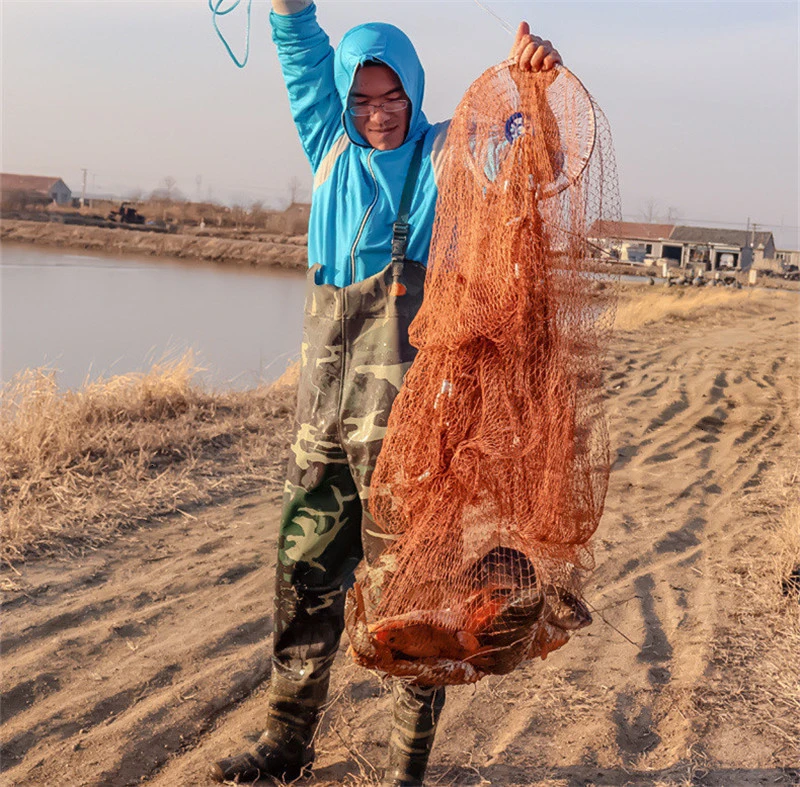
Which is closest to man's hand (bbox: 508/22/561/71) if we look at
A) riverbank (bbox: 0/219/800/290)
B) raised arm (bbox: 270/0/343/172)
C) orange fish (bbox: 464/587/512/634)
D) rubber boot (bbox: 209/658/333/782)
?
raised arm (bbox: 270/0/343/172)

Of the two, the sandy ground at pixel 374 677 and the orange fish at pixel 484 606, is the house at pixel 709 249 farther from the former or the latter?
the orange fish at pixel 484 606

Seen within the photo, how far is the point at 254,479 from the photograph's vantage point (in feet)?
18.0

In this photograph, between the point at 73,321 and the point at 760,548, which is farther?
the point at 73,321

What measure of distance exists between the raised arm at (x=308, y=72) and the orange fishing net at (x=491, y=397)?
0.46 m

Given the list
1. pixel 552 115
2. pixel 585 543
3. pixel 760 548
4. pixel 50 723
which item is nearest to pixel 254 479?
pixel 50 723

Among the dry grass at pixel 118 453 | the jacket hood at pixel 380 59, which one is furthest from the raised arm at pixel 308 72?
the dry grass at pixel 118 453

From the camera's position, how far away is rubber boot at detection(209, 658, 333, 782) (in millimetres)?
2627

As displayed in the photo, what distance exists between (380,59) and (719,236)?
77.7 m

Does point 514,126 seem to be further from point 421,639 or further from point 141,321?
point 141,321

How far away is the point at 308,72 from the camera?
250 centimetres

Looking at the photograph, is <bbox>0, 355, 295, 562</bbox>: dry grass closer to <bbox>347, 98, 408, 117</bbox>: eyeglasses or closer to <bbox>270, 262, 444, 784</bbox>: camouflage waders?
<bbox>270, 262, 444, 784</bbox>: camouflage waders

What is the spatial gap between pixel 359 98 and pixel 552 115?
54 centimetres

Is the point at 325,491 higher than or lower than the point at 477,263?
lower

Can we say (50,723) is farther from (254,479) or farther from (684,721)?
(254,479)
